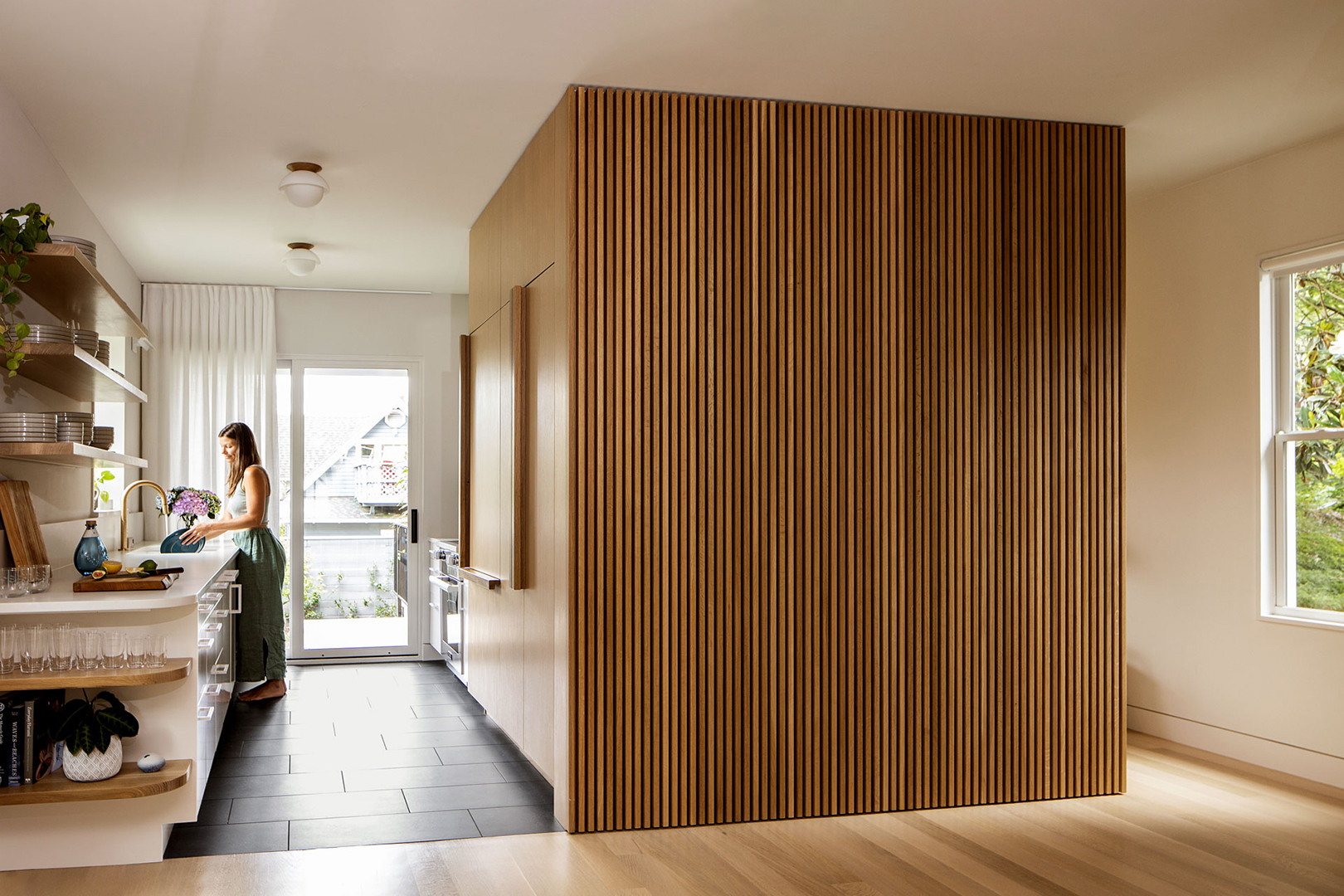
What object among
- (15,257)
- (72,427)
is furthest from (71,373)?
(15,257)

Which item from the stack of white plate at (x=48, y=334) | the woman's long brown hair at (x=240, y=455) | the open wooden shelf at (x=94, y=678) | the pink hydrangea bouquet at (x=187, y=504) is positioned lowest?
the open wooden shelf at (x=94, y=678)

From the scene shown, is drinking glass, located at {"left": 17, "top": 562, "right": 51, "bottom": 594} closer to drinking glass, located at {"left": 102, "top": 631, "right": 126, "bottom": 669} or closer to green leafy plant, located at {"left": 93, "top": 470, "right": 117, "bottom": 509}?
drinking glass, located at {"left": 102, "top": 631, "right": 126, "bottom": 669}

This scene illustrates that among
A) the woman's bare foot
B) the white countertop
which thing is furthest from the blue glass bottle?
the woman's bare foot

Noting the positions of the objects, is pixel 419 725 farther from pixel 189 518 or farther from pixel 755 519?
pixel 755 519

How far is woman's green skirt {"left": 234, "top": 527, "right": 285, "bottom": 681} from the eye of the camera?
590 centimetres

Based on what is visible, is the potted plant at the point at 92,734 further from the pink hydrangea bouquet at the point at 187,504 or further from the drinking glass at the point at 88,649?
the pink hydrangea bouquet at the point at 187,504

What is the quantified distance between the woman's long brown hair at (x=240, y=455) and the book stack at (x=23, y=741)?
2853mm

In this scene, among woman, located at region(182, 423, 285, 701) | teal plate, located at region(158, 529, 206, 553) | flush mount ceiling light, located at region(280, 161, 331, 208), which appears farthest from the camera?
woman, located at region(182, 423, 285, 701)

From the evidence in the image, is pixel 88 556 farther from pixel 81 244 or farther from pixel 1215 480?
pixel 1215 480

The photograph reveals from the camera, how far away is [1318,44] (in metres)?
3.46

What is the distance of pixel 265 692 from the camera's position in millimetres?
6031

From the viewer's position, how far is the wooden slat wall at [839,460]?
12.2 ft

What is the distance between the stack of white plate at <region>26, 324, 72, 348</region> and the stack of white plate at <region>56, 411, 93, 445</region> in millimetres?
268

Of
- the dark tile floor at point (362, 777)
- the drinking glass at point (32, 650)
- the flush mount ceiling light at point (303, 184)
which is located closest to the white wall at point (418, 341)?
the dark tile floor at point (362, 777)
